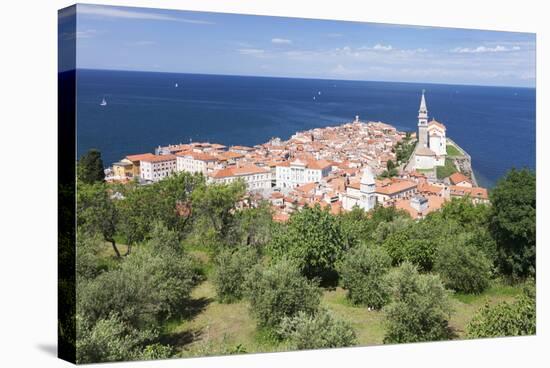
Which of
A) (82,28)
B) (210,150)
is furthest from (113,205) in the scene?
(82,28)

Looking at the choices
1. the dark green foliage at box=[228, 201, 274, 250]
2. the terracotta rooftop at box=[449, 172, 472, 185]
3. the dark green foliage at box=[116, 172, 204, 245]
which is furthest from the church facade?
the dark green foliage at box=[116, 172, 204, 245]

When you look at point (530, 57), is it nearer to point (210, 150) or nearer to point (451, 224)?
point (451, 224)

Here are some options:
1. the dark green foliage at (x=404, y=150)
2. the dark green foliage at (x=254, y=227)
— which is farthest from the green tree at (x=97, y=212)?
the dark green foliage at (x=404, y=150)

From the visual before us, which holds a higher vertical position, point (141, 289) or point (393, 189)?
point (393, 189)

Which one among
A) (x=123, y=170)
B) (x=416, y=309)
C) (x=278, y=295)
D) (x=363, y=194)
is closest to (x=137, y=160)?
(x=123, y=170)

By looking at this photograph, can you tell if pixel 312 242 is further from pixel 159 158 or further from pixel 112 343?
pixel 112 343

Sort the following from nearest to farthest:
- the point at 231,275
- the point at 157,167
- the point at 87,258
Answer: the point at 87,258
the point at 157,167
the point at 231,275
